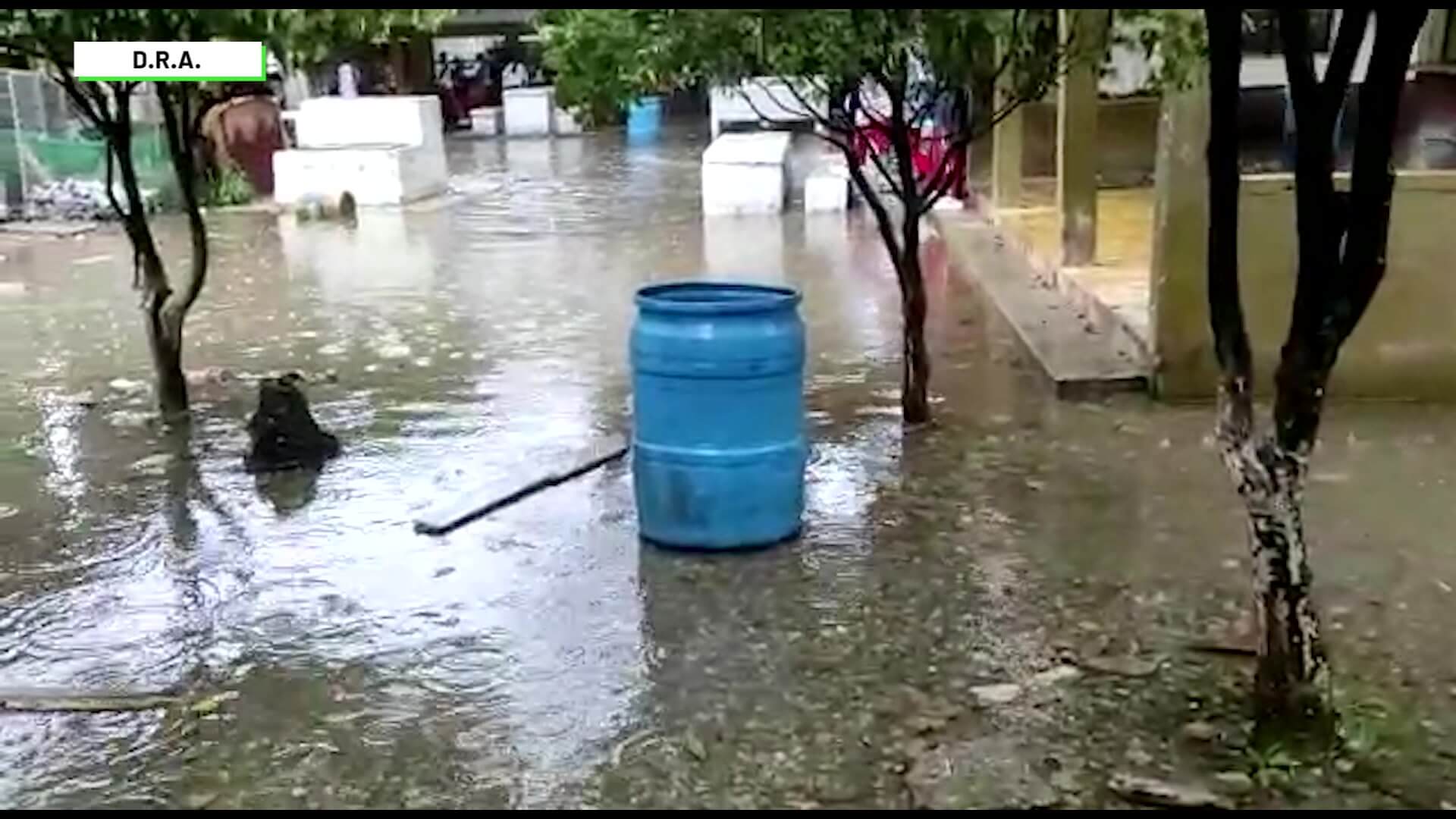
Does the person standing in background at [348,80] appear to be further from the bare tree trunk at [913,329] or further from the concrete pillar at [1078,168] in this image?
the bare tree trunk at [913,329]

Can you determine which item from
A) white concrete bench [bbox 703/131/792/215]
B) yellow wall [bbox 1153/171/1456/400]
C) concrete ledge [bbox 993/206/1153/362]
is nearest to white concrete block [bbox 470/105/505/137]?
white concrete bench [bbox 703/131/792/215]

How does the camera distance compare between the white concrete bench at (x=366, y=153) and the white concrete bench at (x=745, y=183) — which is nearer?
the white concrete bench at (x=745, y=183)

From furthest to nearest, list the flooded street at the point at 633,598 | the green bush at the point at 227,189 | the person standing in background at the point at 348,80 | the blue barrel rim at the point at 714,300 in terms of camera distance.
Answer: the person standing in background at the point at 348,80 → the green bush at the point at 227,189 → the blue barrel rim at the point at 714,300 → the flooded street at the point at 633,598

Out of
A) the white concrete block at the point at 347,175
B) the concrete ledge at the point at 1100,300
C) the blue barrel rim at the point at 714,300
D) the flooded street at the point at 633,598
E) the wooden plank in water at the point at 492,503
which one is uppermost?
the blue barrel rim at the point at 714,300

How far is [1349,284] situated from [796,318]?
205cm

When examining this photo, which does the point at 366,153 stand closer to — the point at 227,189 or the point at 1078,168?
the point at 227,189

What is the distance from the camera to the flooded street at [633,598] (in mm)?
3664

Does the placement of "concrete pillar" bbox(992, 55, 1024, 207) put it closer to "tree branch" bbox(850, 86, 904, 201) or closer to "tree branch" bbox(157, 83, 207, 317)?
"tree branch" bbox(850, 86, 904, 201)

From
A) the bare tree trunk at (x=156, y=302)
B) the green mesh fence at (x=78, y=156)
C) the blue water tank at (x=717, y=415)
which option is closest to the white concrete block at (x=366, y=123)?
the green mesh fence at (x=78, y=156)

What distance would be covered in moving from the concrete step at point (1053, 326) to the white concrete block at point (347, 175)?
7.04m

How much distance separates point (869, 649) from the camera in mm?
4324

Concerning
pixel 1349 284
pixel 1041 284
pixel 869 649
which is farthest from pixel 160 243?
pixel 1349 284

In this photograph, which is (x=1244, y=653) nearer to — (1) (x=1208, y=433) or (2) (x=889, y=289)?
(1) (x=1208, y=433)

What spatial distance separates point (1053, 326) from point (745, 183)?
7.16 m
